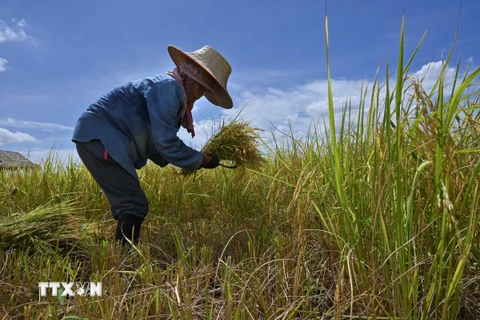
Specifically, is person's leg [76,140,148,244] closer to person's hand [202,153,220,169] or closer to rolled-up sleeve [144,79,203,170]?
rolled-up sleeve [144,79,203,170]

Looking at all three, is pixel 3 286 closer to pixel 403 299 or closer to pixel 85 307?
pixel 85 307

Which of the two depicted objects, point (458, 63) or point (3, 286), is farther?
point (3, 286)

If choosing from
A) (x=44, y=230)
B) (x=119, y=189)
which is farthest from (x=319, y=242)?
(x=44, y=230)

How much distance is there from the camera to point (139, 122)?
276 centimetres

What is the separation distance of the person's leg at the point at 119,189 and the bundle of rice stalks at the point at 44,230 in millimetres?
232

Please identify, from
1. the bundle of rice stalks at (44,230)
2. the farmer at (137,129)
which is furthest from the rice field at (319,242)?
the farmer at (137,129)

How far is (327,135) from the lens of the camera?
2.36 m

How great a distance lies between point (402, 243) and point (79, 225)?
2.17 metres

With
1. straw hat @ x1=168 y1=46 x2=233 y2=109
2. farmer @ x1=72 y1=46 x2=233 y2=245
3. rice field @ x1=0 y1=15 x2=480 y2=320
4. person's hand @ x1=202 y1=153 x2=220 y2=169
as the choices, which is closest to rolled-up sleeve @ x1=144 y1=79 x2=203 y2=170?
farmer @ x1=72 y1=46 x2=233 y2=245

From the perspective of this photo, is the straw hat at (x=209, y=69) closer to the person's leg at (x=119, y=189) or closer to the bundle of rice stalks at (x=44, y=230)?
the person's leg at (x=119, y=189)

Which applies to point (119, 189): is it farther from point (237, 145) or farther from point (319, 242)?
point (319, 242)

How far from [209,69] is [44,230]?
1.50 metres

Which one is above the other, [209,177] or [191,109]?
[191,109]

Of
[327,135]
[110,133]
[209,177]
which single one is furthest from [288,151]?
[110,133]
